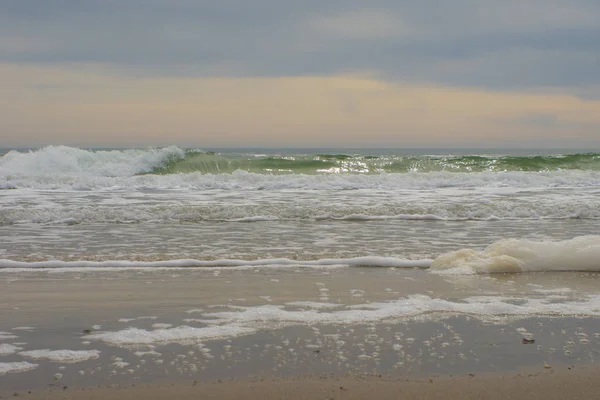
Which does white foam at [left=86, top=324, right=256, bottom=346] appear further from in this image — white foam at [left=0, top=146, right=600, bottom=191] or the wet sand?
white foam at [left=0, top=146, right=600, bottom=191]

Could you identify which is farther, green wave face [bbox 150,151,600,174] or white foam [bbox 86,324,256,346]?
Answer: green wave face [bbox 150,151,600,174]

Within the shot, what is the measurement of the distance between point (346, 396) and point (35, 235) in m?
6.65

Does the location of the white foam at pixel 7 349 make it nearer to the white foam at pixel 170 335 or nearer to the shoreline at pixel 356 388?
the white foam at pixel 170 335

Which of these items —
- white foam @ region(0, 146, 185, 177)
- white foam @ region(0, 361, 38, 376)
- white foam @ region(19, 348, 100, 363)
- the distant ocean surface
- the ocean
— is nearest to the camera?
white foam @ region(0, 361, 38, 376)

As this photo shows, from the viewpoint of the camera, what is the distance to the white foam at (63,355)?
3.22m

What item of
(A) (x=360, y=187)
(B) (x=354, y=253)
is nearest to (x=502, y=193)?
(A) (x=360, y=187)

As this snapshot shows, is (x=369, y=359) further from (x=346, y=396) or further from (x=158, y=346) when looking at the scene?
(x=158, y=346)

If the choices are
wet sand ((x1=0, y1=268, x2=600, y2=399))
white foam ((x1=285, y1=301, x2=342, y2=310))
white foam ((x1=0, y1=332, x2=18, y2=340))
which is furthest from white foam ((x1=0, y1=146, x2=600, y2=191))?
white foam ((x1=0, y1=332, x2=18, y2=340))

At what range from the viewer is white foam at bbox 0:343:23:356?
10.9 ft

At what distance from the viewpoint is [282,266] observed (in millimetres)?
5984

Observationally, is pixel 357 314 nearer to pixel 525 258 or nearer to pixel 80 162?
pixel 525 258

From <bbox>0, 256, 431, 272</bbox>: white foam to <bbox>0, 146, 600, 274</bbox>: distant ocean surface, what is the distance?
0.01m

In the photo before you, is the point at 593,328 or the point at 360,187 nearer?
the point at 593,328

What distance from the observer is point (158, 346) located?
342cm
